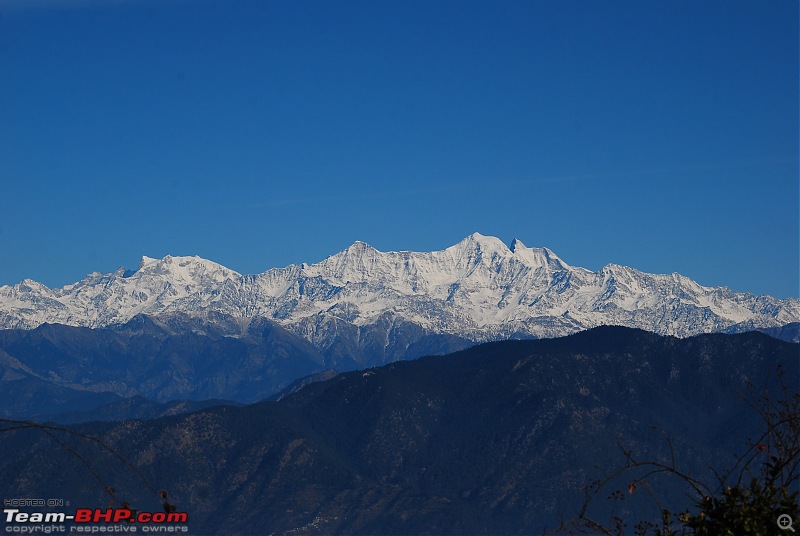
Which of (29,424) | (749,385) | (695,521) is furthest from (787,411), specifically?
(29,424)

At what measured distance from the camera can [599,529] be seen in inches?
1272

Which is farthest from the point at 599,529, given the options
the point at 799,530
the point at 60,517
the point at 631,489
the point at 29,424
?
the point at 60,517

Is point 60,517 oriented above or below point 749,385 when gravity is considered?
above

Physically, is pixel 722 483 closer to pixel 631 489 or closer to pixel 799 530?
pixel 799 530

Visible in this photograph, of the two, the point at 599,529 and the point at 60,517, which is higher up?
the point at 60,517

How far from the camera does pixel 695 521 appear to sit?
34781mm

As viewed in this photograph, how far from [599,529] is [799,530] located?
5.43m

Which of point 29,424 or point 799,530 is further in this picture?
point 799,530

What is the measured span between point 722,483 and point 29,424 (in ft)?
60.9

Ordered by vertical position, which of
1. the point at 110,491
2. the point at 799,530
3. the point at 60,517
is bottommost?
the point at 799,530

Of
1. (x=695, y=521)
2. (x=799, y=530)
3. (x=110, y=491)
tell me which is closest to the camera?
(x=110, y=491)

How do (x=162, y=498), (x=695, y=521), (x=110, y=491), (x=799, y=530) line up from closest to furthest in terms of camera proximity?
(x=162, y=498) < (x=110, y=491) < (x=799, y=530) < (x=695, y=521)

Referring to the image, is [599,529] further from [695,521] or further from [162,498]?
[162,498]

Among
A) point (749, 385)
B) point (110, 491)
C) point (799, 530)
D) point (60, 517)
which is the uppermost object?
point (60, 517)
